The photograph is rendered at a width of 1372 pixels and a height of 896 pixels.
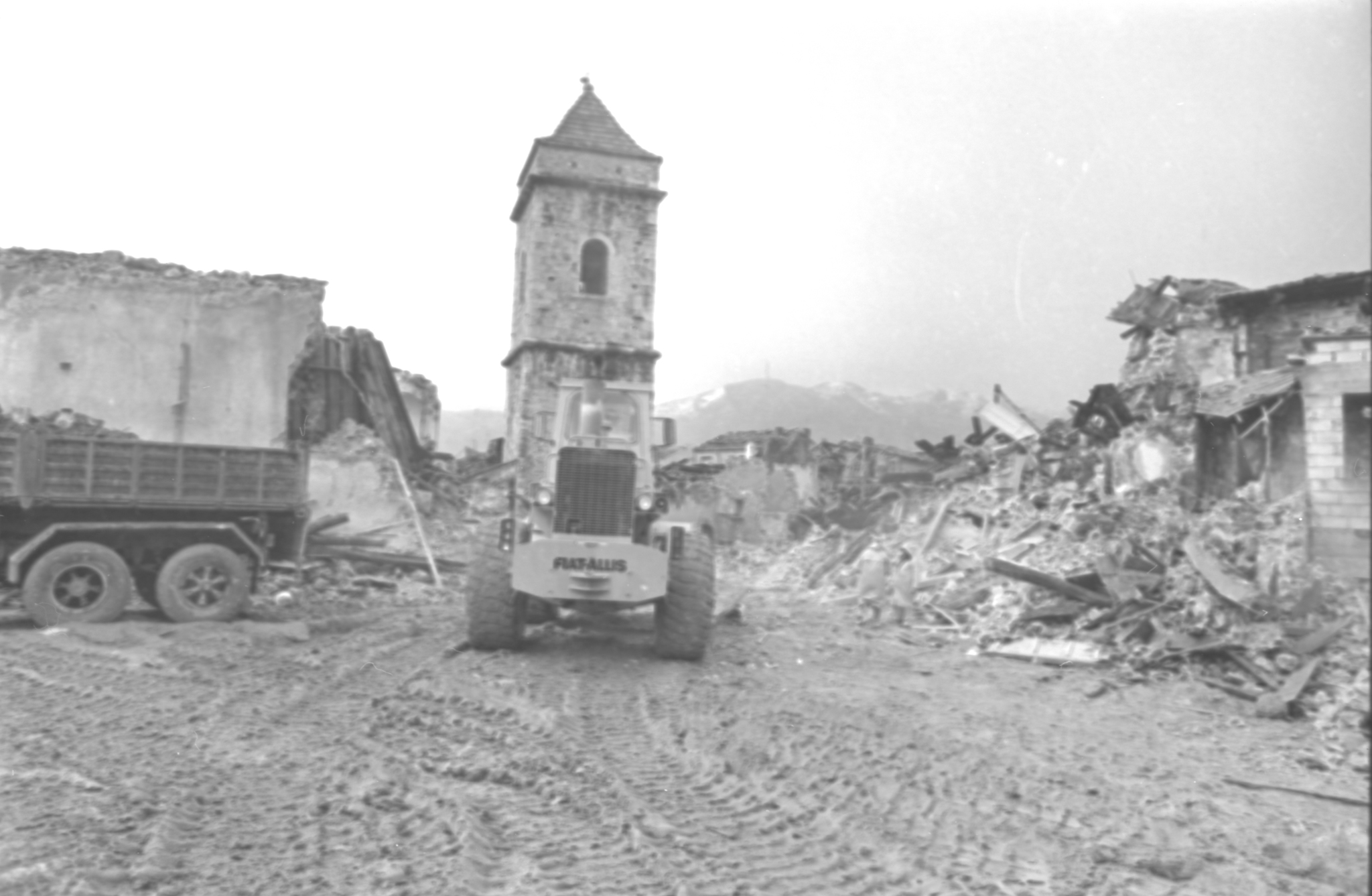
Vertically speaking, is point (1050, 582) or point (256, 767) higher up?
point (1050, 582)

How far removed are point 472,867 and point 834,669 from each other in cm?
637

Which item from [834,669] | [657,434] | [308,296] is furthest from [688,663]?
[308,296]

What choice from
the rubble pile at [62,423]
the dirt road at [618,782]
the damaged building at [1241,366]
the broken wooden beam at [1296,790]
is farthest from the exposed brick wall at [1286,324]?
the rubble pile at [62,423]

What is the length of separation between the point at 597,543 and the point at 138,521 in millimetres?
5069

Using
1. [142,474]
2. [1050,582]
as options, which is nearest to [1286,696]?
[1050,582]

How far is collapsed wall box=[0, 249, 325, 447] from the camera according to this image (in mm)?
15766

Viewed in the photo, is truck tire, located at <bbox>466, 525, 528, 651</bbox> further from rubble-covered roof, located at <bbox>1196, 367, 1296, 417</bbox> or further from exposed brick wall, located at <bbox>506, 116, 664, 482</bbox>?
exposed brick wall, located at <bbox>506, 116, 664, 482</bbox>

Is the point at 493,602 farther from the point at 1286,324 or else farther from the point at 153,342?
the point at 1286,324

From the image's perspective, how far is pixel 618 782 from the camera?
5418 millimetres

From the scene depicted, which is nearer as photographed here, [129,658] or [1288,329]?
[129,658]

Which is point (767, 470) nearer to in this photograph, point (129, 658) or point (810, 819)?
point (129, 658)

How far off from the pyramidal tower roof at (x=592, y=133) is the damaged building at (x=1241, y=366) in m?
14.2

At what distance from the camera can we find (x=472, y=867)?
4.12 metres

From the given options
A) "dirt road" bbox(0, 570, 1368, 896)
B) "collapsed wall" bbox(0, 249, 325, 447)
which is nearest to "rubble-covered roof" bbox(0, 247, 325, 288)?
"collapsed wall" bbox(0, 249, 325, 447)
